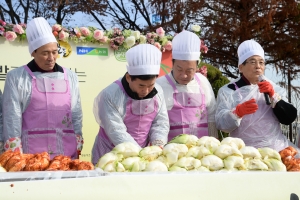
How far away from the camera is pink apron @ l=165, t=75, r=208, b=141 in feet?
11.0

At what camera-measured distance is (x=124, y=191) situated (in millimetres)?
1595

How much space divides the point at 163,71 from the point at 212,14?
4.81 meters

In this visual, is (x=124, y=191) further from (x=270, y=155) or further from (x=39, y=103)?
(x=39, y=103)

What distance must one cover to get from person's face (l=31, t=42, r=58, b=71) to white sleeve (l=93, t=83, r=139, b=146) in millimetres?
444

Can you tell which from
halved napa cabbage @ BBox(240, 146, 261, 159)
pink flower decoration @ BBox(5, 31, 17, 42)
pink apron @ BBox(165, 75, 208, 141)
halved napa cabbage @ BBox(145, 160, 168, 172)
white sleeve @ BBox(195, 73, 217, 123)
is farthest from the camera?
pink flower decoration @ BBox(5, 31, 17, 42)

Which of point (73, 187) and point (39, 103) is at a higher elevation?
point (39, 103)

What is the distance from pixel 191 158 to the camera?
2168 mm

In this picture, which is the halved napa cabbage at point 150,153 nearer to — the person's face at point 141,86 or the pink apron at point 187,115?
the person's face at point 141,86

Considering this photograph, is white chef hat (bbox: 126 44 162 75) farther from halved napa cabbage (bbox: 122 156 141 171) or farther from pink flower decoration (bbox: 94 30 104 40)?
pink flower decoration (bbox: 94 30 104 40)

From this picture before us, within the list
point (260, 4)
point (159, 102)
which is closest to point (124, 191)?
point (159, 102)

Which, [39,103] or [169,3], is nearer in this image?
[39,103]

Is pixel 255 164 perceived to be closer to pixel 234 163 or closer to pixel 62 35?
pixel 234 163

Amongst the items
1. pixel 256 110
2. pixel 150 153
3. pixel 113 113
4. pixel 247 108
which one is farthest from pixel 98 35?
pixel 150 153

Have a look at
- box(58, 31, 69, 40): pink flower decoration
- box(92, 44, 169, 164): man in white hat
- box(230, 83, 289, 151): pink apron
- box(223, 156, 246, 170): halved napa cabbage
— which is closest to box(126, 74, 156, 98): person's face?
box(92, 44, 169, 164): man in white hat
